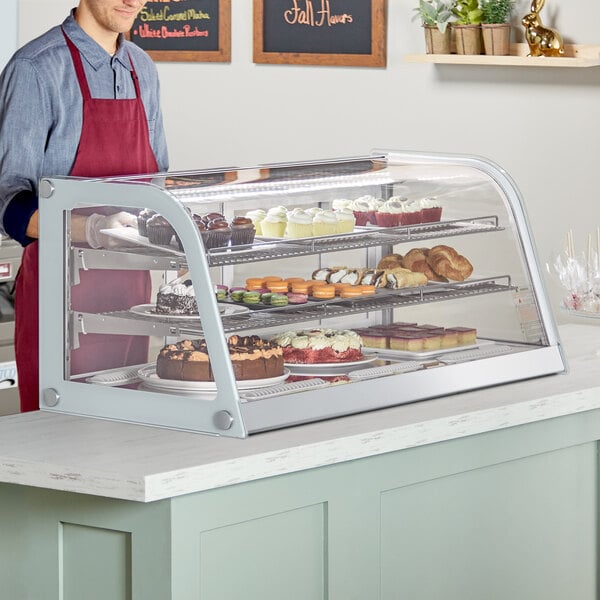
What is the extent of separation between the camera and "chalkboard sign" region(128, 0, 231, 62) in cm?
503

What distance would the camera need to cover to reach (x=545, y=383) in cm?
271

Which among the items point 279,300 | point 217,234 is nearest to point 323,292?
point 279,300

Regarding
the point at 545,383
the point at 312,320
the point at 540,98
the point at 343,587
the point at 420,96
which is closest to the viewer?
the point at 343,587

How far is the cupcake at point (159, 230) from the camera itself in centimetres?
222

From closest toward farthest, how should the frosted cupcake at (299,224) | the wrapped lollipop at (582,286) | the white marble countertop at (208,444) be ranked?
1. the white marble countertop at (208,444)
2. the frosted cupcake at (299,224)
3. the wrapped lollipop at (582,286)

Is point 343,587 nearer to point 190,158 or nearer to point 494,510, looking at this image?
point 494,510

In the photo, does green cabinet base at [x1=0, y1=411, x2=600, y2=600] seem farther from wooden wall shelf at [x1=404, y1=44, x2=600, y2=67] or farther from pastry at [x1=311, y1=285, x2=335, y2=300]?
wooden wall shelf at [x1=404, y1=44, x2=600, y2=67]

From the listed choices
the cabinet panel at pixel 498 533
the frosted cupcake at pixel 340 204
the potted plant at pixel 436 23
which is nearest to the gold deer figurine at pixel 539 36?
the potted plant at pixel 436 23

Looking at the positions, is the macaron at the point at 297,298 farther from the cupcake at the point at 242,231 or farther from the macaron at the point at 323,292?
the cupcake at the point at 242,231

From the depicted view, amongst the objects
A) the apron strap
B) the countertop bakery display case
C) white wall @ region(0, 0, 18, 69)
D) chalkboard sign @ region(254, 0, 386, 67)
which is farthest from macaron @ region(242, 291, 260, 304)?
white wall @ region(0, 0, 18, 69)

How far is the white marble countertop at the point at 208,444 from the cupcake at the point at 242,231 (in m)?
0.37

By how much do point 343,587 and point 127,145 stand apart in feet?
3.67

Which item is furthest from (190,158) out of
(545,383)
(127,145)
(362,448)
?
(362,448)

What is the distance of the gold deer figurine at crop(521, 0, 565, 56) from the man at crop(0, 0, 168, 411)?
1.61m
